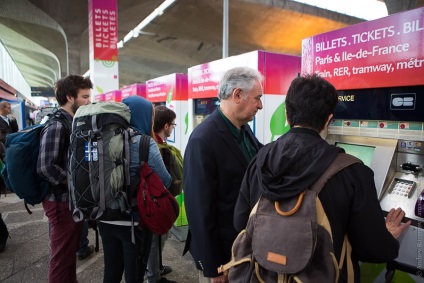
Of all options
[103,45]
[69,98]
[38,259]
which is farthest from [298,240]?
[103,45]

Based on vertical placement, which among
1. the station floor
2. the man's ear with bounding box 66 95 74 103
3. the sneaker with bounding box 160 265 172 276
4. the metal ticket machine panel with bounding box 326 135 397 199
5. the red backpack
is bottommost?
the station floor

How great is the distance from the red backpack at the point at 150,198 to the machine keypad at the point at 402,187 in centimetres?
127

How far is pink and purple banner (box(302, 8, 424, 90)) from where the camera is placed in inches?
60.2

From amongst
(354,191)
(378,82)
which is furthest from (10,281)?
(378,82)

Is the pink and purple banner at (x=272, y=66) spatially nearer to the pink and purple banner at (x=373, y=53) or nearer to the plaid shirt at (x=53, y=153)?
the pink and purple banner at (x=373, y=53)

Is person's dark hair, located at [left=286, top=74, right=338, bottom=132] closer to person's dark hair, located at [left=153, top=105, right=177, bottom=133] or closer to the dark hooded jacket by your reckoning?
the dark hooded jacket

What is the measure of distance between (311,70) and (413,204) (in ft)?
3.32

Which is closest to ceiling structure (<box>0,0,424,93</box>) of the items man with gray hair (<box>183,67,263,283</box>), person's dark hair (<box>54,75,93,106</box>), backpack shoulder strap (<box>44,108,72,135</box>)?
man with gray hair (<box>183,67,263,283</box>)

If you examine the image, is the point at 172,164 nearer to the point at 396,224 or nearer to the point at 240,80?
the point at 240,80

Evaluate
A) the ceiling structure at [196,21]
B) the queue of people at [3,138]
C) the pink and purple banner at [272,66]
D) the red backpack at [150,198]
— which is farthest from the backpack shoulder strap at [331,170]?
the ceiling structure at [196,21]

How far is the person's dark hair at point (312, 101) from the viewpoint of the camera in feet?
3.60

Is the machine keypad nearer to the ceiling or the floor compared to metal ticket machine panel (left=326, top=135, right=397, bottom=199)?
nearer to the floor

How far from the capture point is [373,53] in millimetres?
1715

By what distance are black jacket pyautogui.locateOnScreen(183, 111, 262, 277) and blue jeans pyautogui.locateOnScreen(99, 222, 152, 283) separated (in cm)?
43
